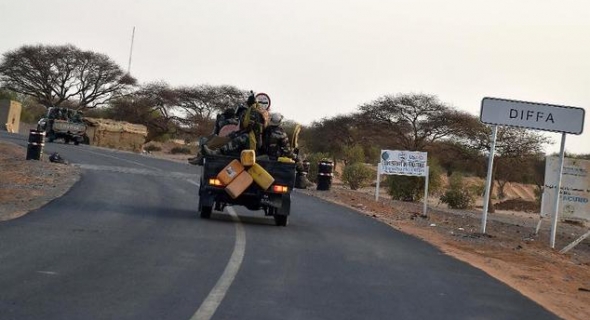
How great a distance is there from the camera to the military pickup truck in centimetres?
1555

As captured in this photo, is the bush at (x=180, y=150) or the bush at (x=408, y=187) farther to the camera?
the bush at (x=180, y=150)

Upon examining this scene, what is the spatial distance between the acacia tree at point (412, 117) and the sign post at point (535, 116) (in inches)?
1410

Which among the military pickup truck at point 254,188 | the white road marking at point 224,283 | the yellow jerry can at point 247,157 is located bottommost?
the white road marking at point 224,283

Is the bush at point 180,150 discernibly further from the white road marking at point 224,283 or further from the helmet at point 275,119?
the white road marking at point 224,283

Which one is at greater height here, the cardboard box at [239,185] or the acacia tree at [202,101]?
the acacia tree at [202,101]

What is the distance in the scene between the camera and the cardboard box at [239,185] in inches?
604

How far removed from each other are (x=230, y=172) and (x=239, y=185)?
318mm

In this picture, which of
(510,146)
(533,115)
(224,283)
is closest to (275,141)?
(533,115)

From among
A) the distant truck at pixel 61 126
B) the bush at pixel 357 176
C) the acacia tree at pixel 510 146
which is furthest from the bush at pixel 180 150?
the acacia tree at pixel 510 146

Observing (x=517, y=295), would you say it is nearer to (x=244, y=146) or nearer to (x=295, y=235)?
(x=295, y=235)

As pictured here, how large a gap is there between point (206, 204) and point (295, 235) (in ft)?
7.19

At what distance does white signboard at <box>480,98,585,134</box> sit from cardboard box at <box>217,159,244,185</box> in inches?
289

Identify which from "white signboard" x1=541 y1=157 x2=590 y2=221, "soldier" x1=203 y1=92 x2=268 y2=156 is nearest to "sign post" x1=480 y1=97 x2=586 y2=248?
"white signboard" x1=541 y1=157 x2=590 y2=221

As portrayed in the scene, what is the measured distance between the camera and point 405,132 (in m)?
58.4
